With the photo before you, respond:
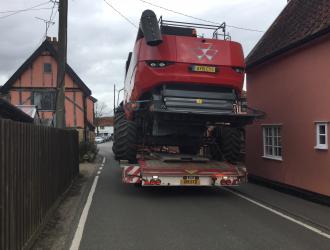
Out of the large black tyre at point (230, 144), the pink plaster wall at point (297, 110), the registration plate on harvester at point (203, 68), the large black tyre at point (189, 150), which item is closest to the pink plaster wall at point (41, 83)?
the pink plaster wall at point (297, 110)

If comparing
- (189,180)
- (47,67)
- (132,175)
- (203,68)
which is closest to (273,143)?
(189,180)

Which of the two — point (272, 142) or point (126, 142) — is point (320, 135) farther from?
point (126, 142)

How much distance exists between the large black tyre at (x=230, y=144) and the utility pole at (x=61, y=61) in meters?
6.35

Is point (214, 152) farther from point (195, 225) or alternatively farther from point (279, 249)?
point (279, 249)

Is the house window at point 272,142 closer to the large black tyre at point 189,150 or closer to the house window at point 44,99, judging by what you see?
the large black tyre at point 189,150

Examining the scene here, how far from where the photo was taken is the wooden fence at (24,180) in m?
5.56

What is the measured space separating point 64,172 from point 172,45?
450 centimetres

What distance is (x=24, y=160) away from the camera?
6.77 meters

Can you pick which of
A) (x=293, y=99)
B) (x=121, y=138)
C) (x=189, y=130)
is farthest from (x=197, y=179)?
(x=293, y=99)

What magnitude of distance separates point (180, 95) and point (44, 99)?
2365 centimetres

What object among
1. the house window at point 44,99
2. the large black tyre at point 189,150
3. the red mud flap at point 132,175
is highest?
the house window at point 44,99

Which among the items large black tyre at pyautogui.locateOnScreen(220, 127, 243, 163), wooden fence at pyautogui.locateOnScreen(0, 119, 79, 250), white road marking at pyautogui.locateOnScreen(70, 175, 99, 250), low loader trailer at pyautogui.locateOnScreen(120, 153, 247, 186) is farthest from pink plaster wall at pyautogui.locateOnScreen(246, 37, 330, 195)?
wooden fence at pyautogui.locateOnScreen(0, 119, 79, 250)

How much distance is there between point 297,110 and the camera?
13336 mm

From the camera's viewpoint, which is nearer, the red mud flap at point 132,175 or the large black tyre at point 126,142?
the red mud flap at point 132,175
